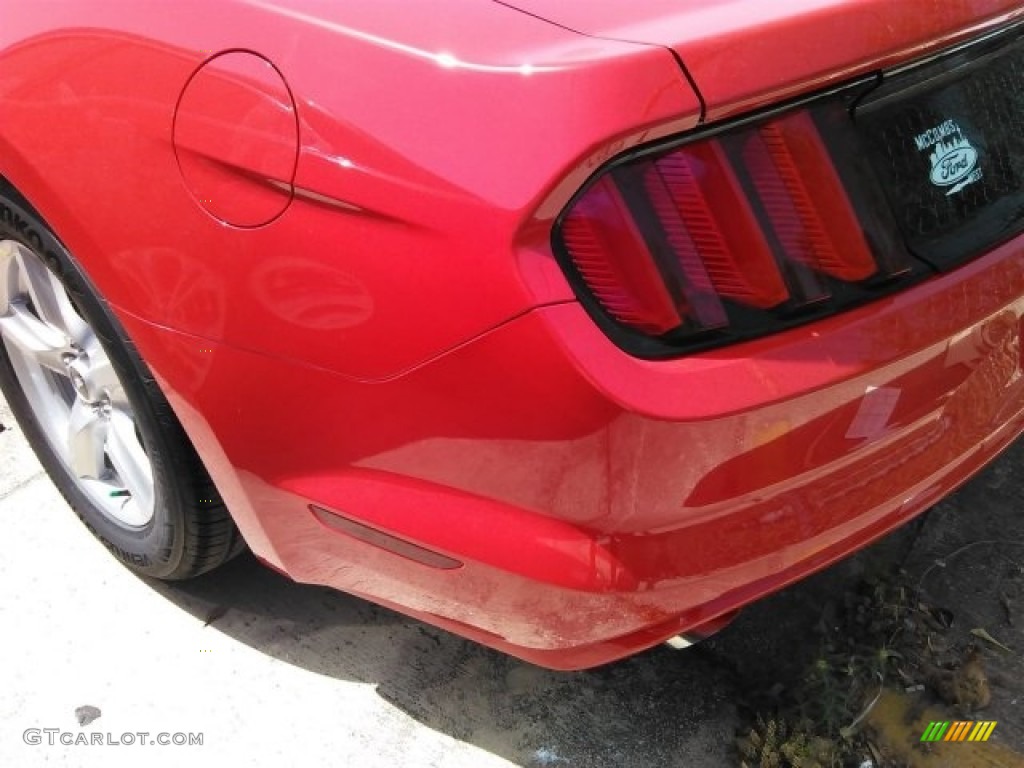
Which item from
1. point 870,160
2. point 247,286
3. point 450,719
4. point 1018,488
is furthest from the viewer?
point 1018,488

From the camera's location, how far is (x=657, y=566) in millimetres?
1516

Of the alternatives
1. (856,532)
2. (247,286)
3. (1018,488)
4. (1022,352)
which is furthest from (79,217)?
(1018,488)

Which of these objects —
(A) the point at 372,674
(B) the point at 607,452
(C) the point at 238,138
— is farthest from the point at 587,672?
(C) the point at 238,138

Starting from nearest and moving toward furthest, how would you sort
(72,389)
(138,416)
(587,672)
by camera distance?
(138,416)
(587,672)
(72,389)

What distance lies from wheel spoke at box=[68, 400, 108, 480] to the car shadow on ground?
340 mm

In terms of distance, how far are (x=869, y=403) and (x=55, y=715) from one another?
1.69 m

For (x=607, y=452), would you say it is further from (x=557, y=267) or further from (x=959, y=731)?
(x=959, y=731)

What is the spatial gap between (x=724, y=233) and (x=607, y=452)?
1.04ft

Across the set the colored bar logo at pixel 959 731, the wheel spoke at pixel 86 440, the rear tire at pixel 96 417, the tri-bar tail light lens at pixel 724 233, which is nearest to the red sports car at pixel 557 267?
the tri-bar tail light lens at pixel 724 233

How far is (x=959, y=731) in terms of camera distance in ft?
6.83

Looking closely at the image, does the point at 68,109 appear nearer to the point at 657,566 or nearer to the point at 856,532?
the point at 657,566

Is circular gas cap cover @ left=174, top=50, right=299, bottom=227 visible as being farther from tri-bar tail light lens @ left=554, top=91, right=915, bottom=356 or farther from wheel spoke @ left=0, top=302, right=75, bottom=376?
wheel spoke @ left=0, top=302, right=75, bottom=376

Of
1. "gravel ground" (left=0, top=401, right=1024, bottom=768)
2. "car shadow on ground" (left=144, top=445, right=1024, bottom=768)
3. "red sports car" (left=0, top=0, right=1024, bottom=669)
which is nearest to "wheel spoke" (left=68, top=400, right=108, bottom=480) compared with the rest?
A: "gravel ground" (left=0, top=401, right=1024, bottom=768)

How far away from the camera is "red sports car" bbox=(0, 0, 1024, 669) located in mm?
1344
